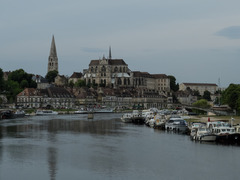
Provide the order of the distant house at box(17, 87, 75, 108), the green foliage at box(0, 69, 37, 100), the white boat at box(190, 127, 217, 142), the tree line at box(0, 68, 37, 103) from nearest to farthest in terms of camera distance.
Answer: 1. the white boat at box(190, 127, 217, 142)
2. the distant house at box(17, 87, 75, 108)
3. the tree line at box(0, 68, 37, 103)
4. the green foliage at box(0, 69, 37, 100)

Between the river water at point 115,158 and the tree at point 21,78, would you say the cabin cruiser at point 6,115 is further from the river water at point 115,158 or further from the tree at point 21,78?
the tree at point 21,78

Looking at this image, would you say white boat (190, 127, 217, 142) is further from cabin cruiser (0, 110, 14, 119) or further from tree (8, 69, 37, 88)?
tree (8, 69, 37, 88)

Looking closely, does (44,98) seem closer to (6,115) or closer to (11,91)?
(11,91)

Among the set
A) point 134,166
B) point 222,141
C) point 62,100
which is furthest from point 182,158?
point 62,100

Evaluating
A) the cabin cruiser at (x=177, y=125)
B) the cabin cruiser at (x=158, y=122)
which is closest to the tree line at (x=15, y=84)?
the cabin cruiser at (x=158, y=122)

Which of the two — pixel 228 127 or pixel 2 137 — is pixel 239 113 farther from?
pixel 2 137

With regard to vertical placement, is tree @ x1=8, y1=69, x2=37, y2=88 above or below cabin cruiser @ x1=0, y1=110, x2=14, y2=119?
above

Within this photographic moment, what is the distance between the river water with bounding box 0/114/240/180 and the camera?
3538cm

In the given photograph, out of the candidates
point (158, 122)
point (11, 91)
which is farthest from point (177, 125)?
point (11, 91)

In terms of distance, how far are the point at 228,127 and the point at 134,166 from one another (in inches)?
584

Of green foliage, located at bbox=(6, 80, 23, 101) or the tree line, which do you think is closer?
the tree line

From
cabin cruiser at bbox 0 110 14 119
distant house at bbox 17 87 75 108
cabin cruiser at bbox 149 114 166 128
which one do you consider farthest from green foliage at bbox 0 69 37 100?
cabin cruiser at bbox 149 114 166 128

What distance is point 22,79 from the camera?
17412 cm

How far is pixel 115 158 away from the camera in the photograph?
4153 centimetres
